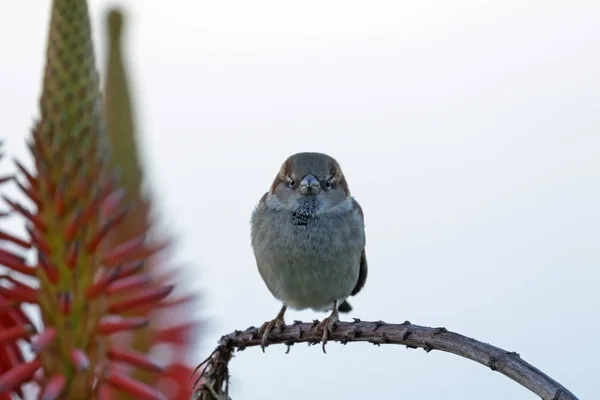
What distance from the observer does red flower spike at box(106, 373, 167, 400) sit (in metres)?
1.42

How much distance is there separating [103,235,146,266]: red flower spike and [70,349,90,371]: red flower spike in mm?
193

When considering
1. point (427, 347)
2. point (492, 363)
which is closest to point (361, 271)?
point (427, 347)

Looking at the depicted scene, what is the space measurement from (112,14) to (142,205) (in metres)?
0.78

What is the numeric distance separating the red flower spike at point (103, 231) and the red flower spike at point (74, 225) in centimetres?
4

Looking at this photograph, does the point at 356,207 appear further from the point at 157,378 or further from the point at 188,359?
the point at 157,378

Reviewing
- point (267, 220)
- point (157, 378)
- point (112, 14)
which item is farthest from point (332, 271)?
point (157, 378)

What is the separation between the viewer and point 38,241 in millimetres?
1655

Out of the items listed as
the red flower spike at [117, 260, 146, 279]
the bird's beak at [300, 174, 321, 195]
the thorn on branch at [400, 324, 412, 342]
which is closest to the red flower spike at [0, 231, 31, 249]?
the red flower spike at [117, 260, 146, 279]

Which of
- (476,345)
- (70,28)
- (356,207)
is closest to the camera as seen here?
(70,28)

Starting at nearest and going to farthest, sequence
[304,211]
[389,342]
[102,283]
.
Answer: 1. [102,283]
2. [389,342]
3. [304,211]

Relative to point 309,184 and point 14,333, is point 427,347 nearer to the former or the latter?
point 14,333

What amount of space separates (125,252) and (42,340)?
0.78 ft

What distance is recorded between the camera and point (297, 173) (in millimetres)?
5367

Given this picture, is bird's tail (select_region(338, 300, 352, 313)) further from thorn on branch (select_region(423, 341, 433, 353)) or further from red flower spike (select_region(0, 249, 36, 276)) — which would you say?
red flower spike (select_region(0, 249, 36, 276))
